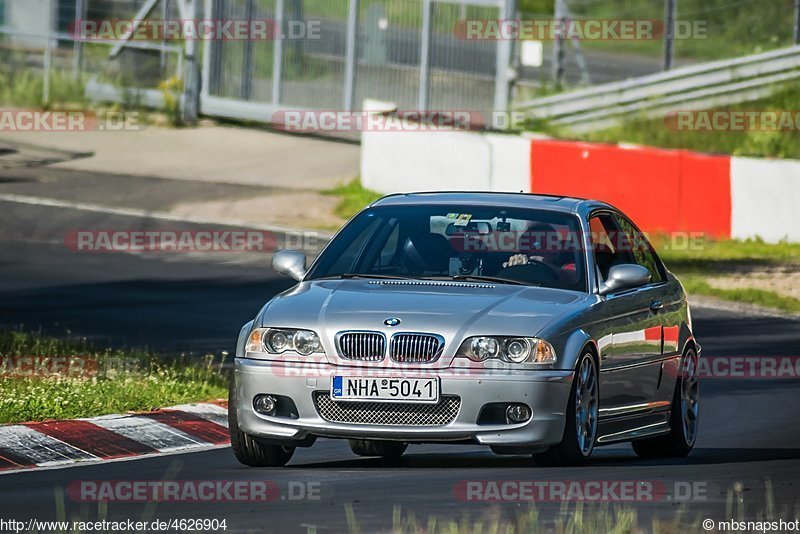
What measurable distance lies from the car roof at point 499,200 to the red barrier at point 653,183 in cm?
1241

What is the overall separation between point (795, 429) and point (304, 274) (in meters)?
3.52

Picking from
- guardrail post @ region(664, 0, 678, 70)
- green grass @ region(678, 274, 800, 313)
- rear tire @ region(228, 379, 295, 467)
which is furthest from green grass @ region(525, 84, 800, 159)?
rear tire @ region(228, 379, 295, 467)

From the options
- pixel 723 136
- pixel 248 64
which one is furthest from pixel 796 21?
pixel 248 64

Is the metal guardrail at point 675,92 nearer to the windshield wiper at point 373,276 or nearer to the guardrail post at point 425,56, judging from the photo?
the guardrail post at point 425,56

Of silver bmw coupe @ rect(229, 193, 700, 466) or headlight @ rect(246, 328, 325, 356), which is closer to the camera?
silver bmw coupe @ rect(229, 193, 700, 466)

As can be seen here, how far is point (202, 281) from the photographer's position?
21.1 m

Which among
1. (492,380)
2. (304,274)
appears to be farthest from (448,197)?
(492,380)

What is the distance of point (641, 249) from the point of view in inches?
467

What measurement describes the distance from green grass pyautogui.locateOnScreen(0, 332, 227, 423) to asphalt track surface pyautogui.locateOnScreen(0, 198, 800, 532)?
42.5 inches

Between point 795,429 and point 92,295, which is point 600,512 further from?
point 92,295

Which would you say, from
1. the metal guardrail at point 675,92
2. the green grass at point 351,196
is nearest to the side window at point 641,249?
the green grass at point 351,196

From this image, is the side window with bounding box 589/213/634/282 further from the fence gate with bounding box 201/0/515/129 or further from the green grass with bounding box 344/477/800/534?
the fence gate with bounding box 201/0/515/129

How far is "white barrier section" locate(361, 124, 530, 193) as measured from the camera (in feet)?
85.8

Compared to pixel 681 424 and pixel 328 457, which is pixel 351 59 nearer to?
pixel 681 424
